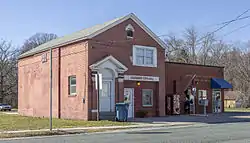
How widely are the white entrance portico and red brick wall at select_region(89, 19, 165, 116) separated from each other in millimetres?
764

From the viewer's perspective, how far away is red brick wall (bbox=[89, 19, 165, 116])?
2948 cm

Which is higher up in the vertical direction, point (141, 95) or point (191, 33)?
point (191, 33)

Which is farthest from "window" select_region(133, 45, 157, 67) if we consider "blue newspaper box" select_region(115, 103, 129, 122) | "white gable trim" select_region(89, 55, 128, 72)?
"blue newspaper box" select_region(115, 103, 129, 122)

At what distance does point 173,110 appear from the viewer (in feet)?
119

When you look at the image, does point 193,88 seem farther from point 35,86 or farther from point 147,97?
point 35,86

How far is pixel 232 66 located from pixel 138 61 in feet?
153

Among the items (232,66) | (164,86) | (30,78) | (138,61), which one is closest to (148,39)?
(138,61)

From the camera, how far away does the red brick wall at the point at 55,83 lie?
96.2 ft

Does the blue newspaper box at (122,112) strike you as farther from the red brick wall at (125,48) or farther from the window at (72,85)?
the window at (72,85)

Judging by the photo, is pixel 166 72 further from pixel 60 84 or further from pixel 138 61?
pixel 60 84

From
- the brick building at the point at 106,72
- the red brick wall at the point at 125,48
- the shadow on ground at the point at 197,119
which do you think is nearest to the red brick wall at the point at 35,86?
the brick building at the point at 106,72

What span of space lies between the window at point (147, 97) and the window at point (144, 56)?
215cm

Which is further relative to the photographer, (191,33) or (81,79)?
(191,33)

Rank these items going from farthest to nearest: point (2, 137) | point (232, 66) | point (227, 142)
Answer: point (232, 66), point (2, 137), point (227, 142)
